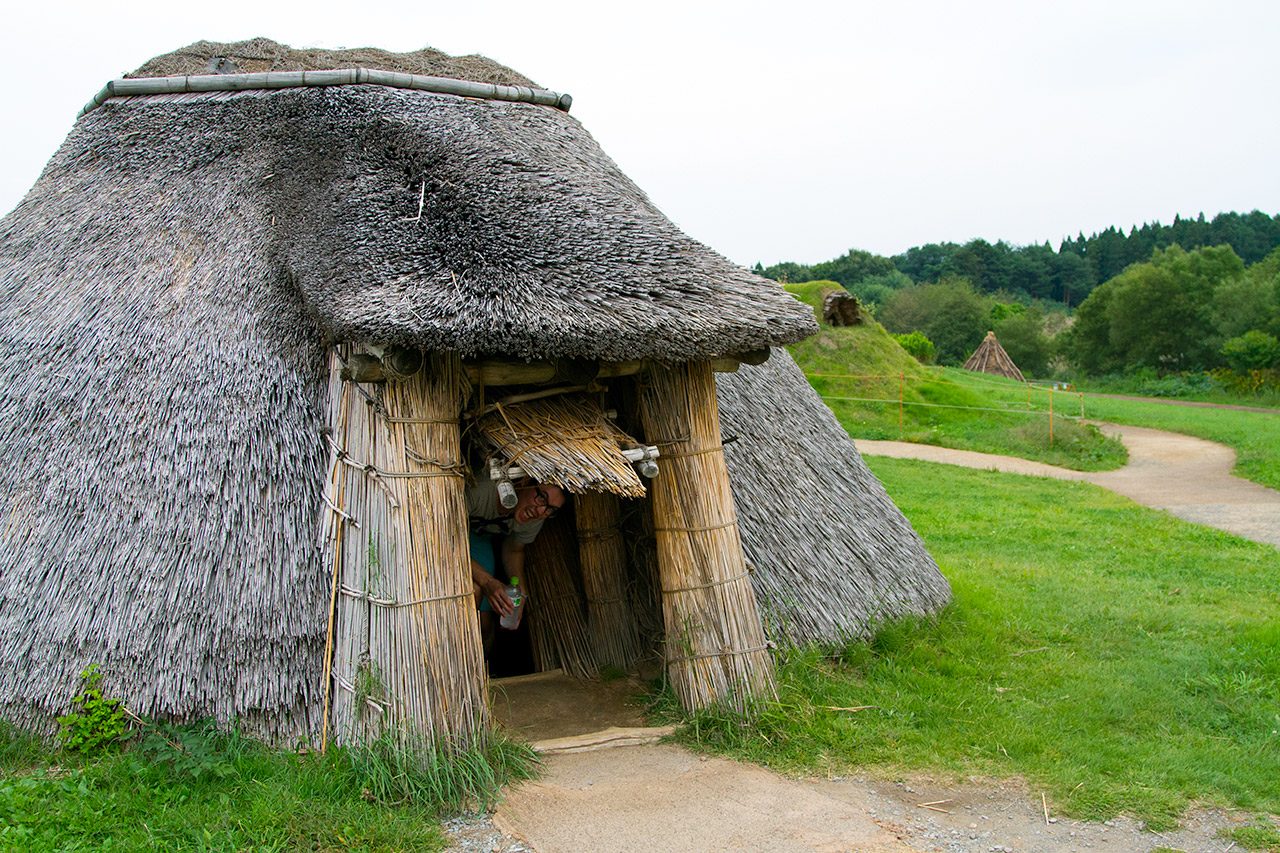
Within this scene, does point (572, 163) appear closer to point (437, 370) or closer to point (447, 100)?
point (447, 100)

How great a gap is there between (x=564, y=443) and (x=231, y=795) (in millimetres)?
1959

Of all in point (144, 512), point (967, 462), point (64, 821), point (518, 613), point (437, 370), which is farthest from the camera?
point (967, 462)

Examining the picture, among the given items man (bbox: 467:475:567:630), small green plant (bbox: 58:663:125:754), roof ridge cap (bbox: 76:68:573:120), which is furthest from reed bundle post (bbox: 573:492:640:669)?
roof ridge cap (bbox: 76:68:573:120)

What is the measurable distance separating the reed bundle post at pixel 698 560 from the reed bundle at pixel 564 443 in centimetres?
32

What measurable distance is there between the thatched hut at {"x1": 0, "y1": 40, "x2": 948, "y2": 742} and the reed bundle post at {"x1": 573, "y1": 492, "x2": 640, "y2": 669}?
0.14 ft

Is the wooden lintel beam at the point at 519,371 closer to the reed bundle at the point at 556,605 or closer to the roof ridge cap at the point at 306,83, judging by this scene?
the reed bundle at the point at 556,605

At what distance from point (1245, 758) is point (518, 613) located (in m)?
3.76

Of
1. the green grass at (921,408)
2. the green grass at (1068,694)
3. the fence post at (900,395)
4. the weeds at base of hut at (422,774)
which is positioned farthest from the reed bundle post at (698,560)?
the fence post at (900,395)

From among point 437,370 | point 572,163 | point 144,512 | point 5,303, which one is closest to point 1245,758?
point 437,370

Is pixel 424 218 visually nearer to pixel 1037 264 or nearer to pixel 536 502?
pixel 536 502

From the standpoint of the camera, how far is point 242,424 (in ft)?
14.1

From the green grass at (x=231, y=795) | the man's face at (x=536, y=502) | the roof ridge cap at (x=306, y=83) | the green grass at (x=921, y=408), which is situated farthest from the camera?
the green grass at (x=921, y=408)

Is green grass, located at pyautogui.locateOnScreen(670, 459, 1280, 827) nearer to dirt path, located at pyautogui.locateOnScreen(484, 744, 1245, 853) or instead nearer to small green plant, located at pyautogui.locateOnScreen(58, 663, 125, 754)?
dirt path, located at pyautogui.locateOnScreen(484, 744, 1245, 853)

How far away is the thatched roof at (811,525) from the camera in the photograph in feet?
16.9
